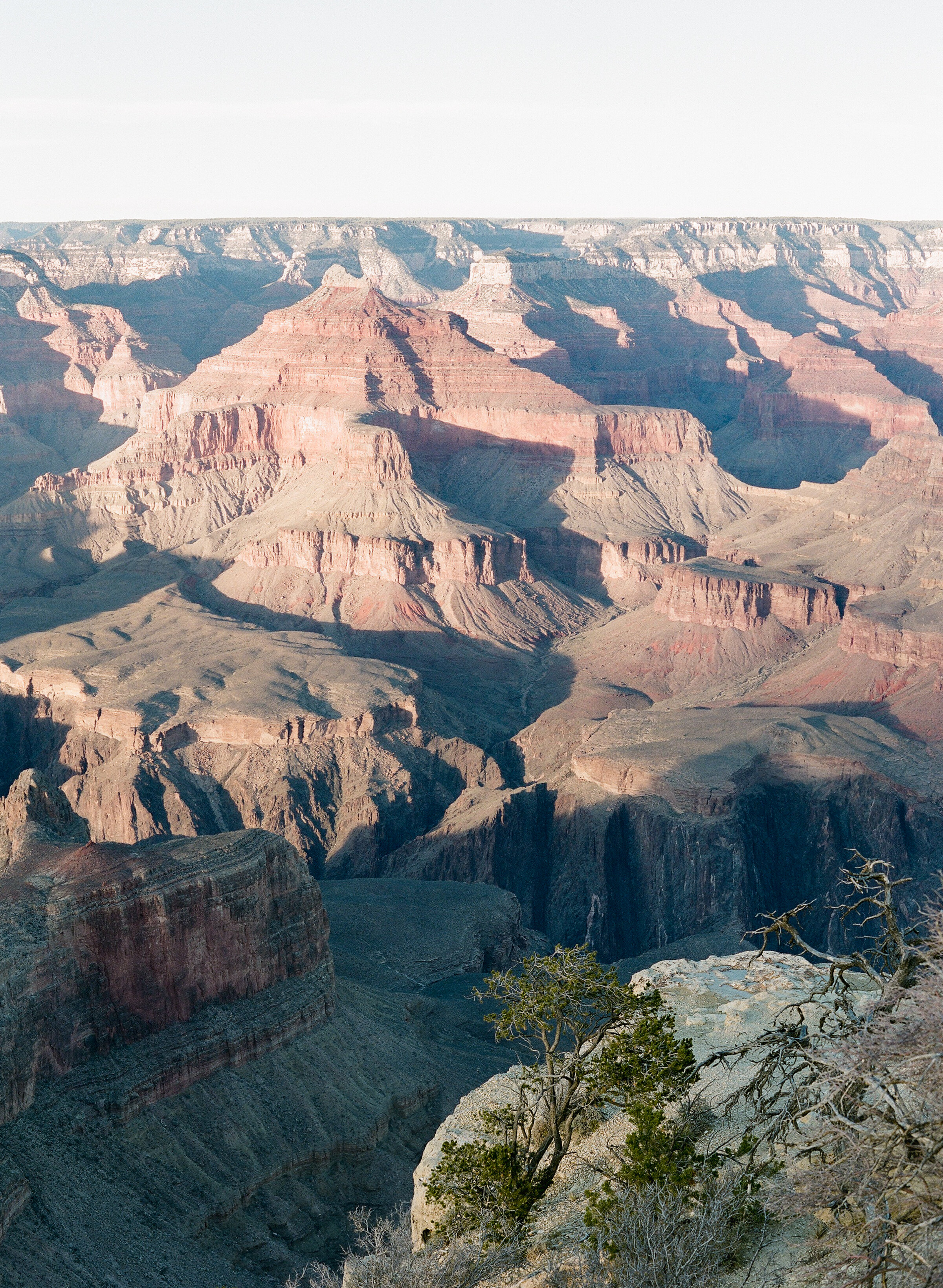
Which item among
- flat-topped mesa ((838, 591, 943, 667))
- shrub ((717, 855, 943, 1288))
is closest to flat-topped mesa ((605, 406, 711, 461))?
flat-topped mesa ((838, 591, 943, 667))

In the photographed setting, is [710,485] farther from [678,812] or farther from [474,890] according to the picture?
[474,890]

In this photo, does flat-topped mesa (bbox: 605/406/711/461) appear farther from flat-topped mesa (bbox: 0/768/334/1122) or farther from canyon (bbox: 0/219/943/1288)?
flat-topped mesa (bbox: 0/768/334/1122)

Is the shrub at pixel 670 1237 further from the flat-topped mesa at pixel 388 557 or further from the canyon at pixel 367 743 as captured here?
the flat-topped mesa at pixel 388 557

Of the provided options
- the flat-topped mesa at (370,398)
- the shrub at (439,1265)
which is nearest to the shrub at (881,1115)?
the shrub at (439,1265)

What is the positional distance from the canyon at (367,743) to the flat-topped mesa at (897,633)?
34cm

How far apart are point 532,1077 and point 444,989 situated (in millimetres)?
35568

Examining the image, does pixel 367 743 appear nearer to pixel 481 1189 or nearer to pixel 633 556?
pixel 633 556

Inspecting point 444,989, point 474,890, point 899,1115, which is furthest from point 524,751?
point 899,1115

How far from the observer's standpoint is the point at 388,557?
13375cm

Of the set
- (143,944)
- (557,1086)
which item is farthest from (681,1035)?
(143,944)

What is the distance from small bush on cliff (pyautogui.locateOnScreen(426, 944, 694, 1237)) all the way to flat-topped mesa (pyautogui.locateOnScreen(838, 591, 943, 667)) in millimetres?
79829

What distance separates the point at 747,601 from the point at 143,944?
3516 inches

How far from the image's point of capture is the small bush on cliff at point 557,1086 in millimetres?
26859

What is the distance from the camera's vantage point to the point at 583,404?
17575 centimetres
